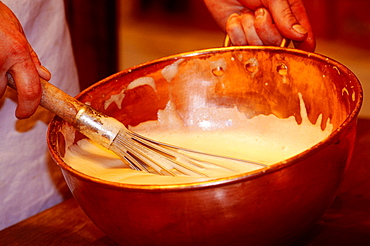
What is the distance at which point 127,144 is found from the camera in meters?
0.76

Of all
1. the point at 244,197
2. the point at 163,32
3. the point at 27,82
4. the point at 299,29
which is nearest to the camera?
the point at 244,197

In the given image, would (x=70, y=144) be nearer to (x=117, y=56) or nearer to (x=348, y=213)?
(x=348, y=213)

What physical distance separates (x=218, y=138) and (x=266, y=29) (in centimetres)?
20

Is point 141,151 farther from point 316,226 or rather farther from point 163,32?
point 163,32

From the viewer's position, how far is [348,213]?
0.77m

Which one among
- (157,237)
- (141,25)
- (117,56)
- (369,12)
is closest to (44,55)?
(157,237)

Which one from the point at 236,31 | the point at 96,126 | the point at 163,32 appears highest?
the point at 236,31

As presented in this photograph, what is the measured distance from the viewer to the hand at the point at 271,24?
87cm

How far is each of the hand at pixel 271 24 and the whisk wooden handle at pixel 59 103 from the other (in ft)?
1.12

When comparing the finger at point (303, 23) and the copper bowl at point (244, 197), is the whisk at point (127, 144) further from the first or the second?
the finger at point (303, 23)

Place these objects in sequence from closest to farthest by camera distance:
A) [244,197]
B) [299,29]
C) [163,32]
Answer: [244,197] < [299,29] < [163,32]

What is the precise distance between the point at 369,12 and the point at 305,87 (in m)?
2.03

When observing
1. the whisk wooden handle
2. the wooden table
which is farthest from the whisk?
the wooden table

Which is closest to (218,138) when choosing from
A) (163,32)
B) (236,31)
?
(236,31)
